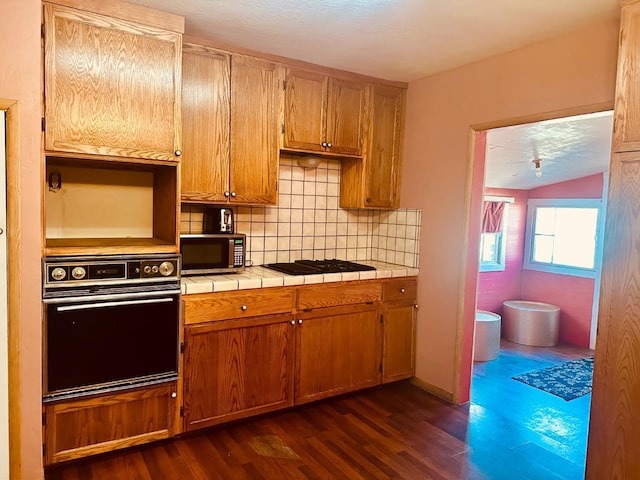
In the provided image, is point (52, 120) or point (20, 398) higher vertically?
point (52, 120)

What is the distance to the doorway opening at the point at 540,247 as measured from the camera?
131 inches

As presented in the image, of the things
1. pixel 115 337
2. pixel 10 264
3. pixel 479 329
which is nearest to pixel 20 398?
pixel 115 337

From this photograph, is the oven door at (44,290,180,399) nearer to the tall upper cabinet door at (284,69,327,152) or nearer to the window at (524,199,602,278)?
the tall upper cabinet door at (284,69,327,152)

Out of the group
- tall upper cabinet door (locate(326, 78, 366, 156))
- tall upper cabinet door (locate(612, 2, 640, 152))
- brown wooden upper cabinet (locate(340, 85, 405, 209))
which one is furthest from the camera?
brown wooden upper cabinet (locate(340, 85, 405, 209))

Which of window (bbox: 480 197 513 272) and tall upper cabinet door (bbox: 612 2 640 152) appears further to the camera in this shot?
window (bbox: 480 197 513 272)

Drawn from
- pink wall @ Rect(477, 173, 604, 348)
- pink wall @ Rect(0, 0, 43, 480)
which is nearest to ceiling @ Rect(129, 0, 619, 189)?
pink wall @ Rect(0, 0, 43, 480)

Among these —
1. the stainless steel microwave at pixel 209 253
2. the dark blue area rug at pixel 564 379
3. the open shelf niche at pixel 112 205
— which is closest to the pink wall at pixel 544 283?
the dark blue area rug at pixel 564 379

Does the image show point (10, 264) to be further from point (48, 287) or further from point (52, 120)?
point (52, 120)

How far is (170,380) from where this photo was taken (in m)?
2.53

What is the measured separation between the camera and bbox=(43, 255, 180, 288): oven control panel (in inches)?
86.2

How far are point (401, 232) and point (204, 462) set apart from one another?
219 cm

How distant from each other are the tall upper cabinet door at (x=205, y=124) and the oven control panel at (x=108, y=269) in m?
0.48

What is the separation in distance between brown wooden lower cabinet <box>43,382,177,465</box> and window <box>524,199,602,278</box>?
463 cm

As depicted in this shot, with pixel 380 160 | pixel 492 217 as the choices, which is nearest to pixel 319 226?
pixel 380 160
